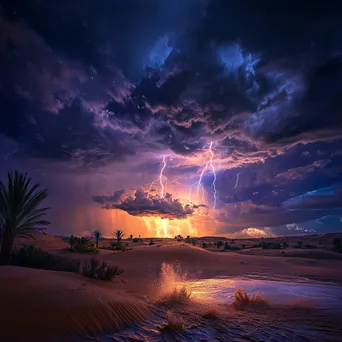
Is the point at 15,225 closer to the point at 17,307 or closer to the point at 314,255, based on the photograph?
the point at 17,307

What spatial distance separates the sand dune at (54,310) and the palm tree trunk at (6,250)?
588cm

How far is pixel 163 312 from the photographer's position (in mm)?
5680

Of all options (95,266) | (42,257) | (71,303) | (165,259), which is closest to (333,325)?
(71,303)

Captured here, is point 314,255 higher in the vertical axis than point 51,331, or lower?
higher

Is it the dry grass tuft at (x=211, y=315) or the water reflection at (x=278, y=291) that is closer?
the dry grass tuft at (x=211, y=315)

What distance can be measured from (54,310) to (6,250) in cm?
893

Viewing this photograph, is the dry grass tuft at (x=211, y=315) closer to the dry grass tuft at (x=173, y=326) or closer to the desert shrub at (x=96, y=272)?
the dry grass tuft at (x=173, y=326)

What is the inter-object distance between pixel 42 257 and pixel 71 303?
7.44m

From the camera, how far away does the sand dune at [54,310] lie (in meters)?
3.64

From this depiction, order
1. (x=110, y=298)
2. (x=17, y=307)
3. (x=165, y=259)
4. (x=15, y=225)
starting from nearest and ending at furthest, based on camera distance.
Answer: (x=17, y=307) < (x=110, y=298) < (x=15, y=225) < (x=165, y=259)

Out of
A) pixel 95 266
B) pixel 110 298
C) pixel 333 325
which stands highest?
pixel 95 266

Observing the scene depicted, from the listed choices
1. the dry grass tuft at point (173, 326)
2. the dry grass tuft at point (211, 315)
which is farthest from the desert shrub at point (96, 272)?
the dry grass tuft at point (173, 326)

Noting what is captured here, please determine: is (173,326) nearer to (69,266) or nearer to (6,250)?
(69,266)

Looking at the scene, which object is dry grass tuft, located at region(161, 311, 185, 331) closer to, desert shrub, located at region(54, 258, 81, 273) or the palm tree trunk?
desert shrub, located at region(54, 258, 81, 273)
